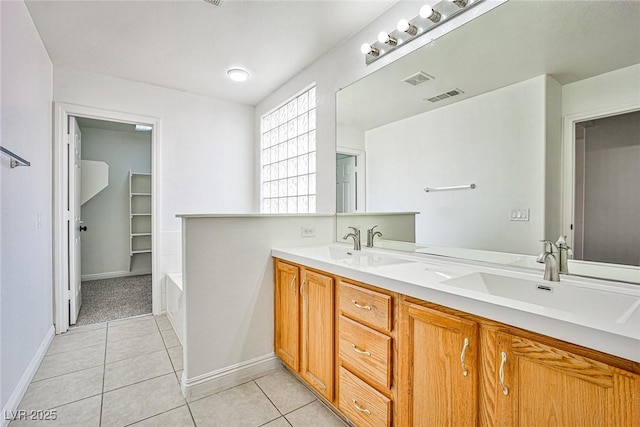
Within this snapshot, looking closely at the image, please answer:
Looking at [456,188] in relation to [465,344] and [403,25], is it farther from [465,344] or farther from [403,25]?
[403,25]

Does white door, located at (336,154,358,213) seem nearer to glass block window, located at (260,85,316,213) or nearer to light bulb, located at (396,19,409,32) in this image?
glass block window, located at (260,85,316,213)

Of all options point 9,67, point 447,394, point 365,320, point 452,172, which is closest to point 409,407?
point 447,394

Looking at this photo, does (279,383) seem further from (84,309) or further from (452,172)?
(84,309)

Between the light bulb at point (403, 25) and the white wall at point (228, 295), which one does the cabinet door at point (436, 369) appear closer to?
the white wall at point (228, 295)

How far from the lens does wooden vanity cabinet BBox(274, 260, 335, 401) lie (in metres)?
1.61

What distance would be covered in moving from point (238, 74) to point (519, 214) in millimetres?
2670

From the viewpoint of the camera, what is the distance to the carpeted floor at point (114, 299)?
312 cm

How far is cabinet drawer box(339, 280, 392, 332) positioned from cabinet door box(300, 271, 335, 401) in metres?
0.12

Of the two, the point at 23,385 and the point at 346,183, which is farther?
the point at 346,183

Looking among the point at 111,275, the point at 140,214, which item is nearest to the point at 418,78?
the point at 140,214

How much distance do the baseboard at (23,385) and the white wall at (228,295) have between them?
848mm

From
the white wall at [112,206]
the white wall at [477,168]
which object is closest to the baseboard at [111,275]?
the white wall at [112,206]

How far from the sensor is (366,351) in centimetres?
135

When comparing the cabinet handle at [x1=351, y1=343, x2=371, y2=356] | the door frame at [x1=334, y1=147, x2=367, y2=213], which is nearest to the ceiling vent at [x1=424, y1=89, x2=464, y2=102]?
the door frame at [x1=334, y1=147, x2=367, y2=213]
